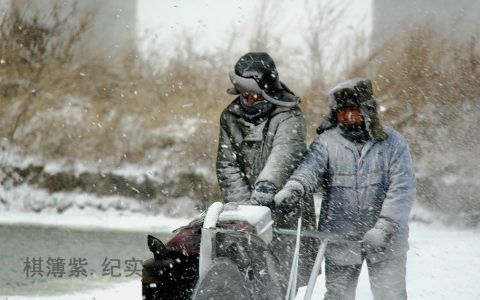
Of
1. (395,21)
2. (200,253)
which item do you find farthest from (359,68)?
(200,253)

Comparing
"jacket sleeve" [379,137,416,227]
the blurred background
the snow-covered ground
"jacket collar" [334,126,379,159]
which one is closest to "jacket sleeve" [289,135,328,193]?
"jacket collar" [334,126,379,159]

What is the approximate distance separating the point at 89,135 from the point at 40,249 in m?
5.46

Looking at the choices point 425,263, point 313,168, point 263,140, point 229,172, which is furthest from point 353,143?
point 425,263

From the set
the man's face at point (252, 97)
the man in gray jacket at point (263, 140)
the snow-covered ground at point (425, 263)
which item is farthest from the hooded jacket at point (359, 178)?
the snow-covered ground at point (425, 263)

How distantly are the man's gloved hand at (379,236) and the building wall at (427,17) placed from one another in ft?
37.2

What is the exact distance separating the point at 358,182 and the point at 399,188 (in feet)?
0.95

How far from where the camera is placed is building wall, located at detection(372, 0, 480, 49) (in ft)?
47.1

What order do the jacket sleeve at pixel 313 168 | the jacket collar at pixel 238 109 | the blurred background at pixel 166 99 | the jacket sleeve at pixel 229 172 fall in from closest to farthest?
1. the jacket sleeve at pixel 313 168
2. the jacket collar at pixel 238 109
3. the jacket sleeve at pixel 229 172
4. the blurred background at pixel 166 99

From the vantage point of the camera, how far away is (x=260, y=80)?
3943 mm

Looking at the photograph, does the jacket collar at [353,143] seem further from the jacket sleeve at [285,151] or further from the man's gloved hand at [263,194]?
the man's gloved hand at [263,194]

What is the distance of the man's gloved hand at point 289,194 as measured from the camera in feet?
11.7

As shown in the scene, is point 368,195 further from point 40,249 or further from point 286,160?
point 40,249

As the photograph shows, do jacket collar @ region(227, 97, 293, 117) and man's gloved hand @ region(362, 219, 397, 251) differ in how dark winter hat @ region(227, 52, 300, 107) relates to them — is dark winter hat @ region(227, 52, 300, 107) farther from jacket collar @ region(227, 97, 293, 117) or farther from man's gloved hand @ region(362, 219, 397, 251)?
man's gloved hand @ region(362, 219, 397, 251)

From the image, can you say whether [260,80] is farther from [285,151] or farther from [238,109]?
[285,151]
